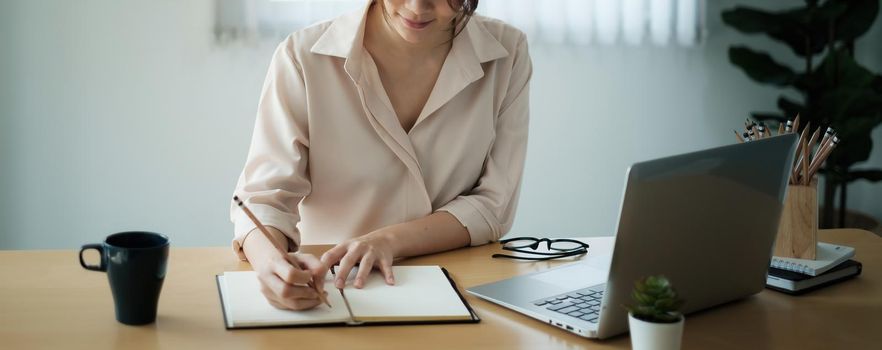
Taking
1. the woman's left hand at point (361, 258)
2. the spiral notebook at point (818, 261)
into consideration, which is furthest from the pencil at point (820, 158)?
the woman's left hand at point (361, 258)

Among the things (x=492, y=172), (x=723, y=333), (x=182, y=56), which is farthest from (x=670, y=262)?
(x=182, y=56)

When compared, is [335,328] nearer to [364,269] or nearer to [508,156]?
[364,269]

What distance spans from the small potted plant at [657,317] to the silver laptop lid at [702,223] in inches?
3.2

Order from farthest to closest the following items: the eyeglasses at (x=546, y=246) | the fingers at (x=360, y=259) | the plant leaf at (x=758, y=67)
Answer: the plant leaf at (x=758, y=67)
the eyeglasses at (x=546, y=246)
the fingers at (x=360, y=259)

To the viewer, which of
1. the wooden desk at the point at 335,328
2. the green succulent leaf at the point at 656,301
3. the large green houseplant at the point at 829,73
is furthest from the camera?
the large green houseplant at the point at 829,73

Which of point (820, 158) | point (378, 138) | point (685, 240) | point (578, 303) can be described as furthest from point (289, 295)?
point (820, 158)

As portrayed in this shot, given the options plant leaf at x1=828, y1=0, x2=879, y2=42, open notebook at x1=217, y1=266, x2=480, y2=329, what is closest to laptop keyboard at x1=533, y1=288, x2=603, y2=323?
open notebook at x1=217, y1=266, x2=480, y2=329

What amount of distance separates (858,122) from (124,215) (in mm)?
2370

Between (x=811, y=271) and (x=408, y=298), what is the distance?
0.60 metres

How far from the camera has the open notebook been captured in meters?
1.19

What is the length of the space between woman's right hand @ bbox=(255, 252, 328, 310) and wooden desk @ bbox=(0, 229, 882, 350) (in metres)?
0.06

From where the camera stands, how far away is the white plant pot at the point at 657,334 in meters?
1.00

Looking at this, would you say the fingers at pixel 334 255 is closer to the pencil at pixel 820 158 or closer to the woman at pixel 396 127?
the woman at pixel 396 127

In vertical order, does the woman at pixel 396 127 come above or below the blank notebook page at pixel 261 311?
above
